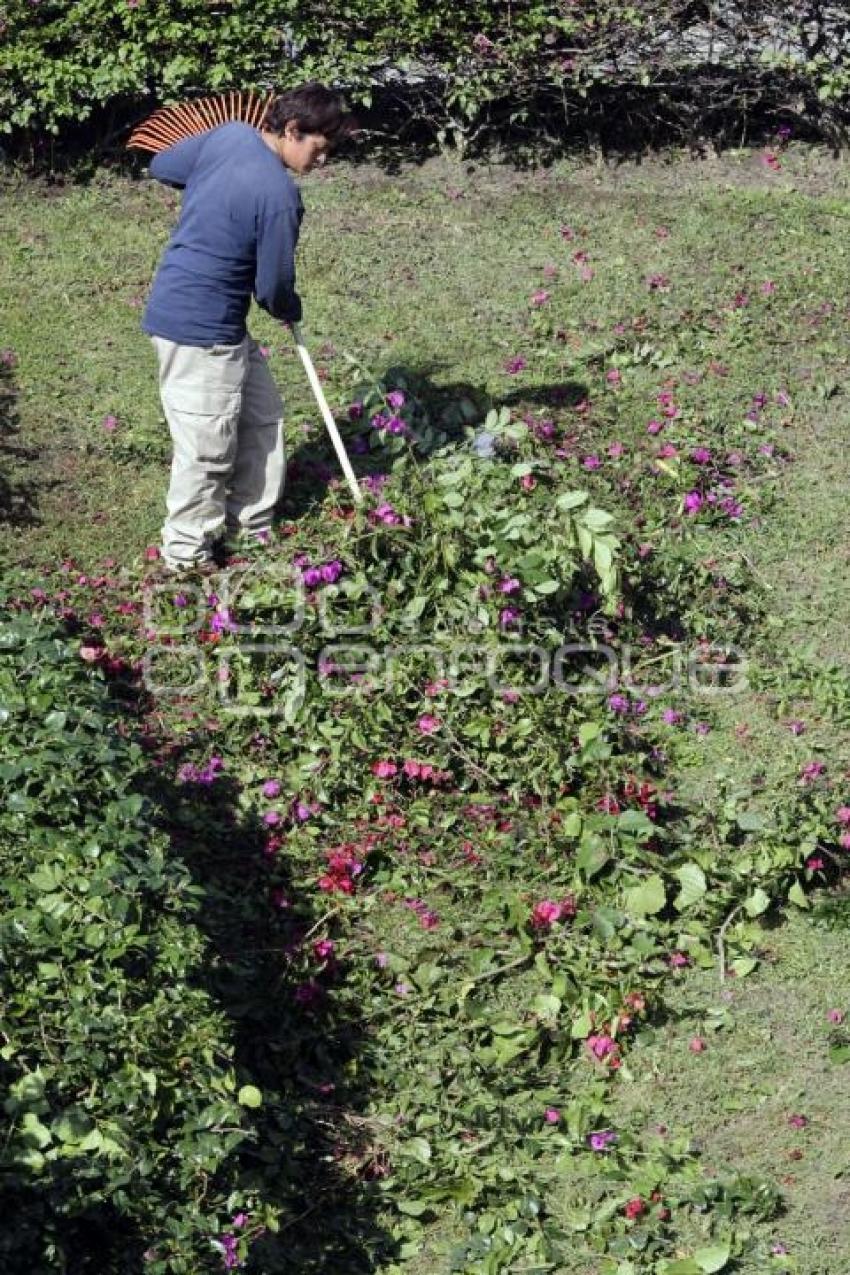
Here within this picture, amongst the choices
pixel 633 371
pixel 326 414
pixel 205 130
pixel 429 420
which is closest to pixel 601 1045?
pixel 326 414

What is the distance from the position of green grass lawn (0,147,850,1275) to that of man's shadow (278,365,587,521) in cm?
3

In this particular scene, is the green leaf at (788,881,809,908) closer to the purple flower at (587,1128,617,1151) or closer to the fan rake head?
the purple flower at (587,1128,617,1151)

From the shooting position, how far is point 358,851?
20.4 feet

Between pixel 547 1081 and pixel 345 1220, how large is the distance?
75cm

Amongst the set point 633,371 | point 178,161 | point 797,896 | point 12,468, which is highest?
point 178,161

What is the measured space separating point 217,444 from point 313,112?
3.92 ft

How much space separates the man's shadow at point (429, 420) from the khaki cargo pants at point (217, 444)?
262mm

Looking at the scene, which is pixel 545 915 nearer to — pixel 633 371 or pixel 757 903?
pixel 757 903

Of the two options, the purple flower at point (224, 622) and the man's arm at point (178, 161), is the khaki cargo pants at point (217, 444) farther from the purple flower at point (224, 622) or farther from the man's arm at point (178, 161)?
the man's arm at point (178, 161)

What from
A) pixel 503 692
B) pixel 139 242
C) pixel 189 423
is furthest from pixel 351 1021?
pixel 139 242

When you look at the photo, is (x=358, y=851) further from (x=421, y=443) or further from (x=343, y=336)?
(x=343, y=336)

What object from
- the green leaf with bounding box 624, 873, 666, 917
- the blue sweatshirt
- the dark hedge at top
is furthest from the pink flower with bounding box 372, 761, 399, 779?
A: the dark hedge at top

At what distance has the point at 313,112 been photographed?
6496mm

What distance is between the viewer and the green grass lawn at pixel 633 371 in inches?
218
